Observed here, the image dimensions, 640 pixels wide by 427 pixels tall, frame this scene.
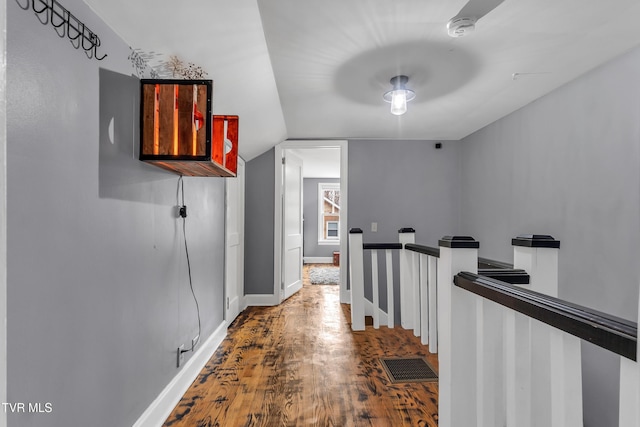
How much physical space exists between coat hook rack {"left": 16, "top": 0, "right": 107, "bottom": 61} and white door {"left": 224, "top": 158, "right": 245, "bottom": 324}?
1.98 meters

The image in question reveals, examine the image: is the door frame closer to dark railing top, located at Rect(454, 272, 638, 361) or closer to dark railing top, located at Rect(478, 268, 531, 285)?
dark railing top, located at Rect(478, 268, 531, 285)

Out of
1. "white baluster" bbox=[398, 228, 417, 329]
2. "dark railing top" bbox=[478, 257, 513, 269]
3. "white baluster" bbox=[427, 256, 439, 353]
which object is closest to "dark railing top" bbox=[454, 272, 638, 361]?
"dark railing top" bbox=[478, 257, 513, 269]

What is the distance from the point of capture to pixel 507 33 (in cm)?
186

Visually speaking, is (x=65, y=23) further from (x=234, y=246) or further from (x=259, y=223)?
(x=259, y=223)

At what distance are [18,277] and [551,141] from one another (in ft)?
10.7

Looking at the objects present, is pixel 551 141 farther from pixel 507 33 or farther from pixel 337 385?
pixel 337 385

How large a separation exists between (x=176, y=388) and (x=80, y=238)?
125 cm

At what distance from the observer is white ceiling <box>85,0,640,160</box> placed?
1.56 m

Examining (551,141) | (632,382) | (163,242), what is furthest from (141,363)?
(551,141)

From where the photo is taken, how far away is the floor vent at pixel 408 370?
222 centimetres

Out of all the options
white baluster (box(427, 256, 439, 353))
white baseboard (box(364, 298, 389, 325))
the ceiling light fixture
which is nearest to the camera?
white baluster (box(427, 256, 439, 353))

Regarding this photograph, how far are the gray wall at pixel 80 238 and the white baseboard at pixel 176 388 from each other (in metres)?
0.05

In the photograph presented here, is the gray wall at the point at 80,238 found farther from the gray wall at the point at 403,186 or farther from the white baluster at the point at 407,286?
the gray wall at the point at 403,186

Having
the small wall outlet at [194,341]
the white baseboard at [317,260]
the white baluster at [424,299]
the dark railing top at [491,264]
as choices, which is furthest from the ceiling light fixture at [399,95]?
the white baseboard at [317,260]
